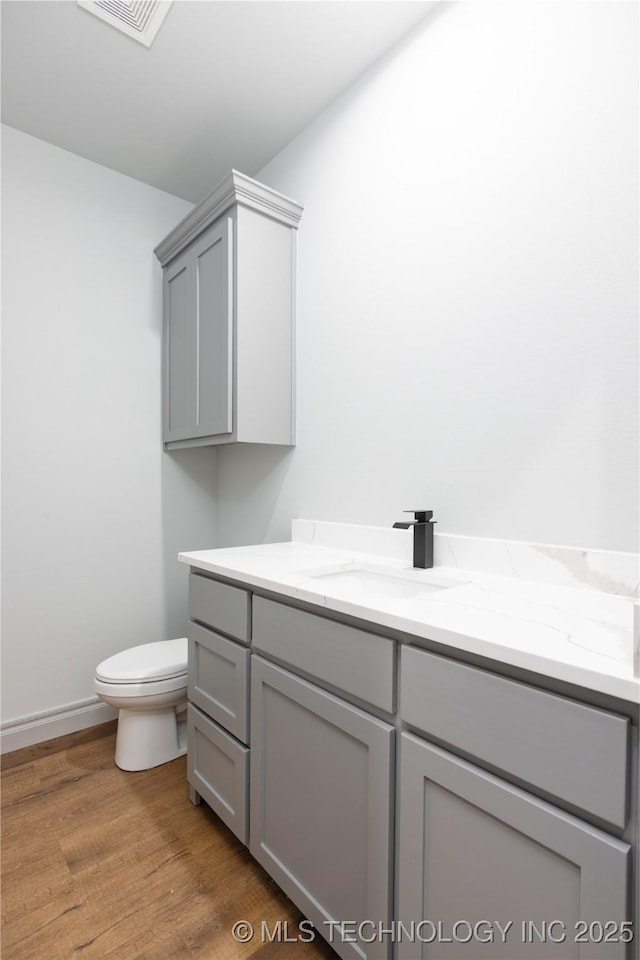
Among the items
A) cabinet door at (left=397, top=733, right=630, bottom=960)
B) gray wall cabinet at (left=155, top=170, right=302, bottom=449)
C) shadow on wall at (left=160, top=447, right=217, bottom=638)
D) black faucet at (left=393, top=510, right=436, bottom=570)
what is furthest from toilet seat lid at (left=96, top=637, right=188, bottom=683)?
cabinet door at (left=397, top=733, right=630, bottom=960)

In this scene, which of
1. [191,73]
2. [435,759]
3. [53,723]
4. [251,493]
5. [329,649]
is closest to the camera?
[435,759]

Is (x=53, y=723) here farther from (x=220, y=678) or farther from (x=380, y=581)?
(x=380, y=581)

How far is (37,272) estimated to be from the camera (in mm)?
2102

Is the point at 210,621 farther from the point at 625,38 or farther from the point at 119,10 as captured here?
the point at 119,10

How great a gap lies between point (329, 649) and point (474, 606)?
0.34 m

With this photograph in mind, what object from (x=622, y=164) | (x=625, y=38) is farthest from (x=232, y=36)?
(x=622, y=164)

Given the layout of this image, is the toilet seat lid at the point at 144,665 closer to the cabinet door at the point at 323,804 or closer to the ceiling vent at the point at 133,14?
the cabinet door at the point at 323,804

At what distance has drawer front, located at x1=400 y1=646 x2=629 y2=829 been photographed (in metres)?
0.63

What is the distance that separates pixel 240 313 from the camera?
1.89 m

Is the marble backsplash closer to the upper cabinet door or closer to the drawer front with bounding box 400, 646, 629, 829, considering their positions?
the drawer front with bounding box 400, 646, 629, 829

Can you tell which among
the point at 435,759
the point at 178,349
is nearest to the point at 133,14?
the point at 178,349

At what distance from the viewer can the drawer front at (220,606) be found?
138cm

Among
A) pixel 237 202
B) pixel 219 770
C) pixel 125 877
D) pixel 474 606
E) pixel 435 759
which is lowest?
pixel 125 877

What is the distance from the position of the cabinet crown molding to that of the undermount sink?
58.0 inches
